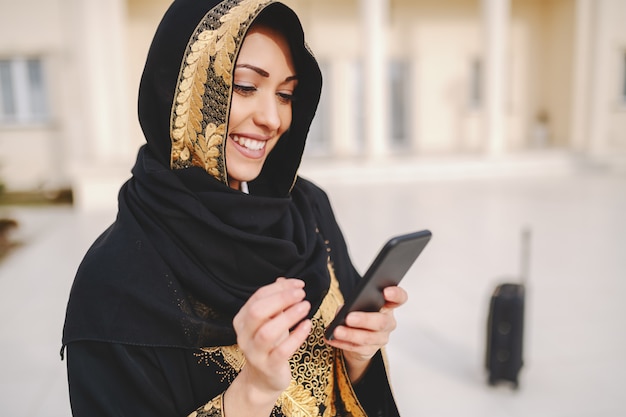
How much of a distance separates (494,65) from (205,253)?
1192 centimetres

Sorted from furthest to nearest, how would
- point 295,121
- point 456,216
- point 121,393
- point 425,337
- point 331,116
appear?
point 331,116, point 456,216, point 425,337, point 295,121, point 121,393

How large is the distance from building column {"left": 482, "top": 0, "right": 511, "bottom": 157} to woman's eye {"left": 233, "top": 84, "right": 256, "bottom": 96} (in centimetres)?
1161

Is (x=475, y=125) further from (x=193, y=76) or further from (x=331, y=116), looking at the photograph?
(x=193, y=76)

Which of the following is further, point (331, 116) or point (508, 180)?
point (331, 116)

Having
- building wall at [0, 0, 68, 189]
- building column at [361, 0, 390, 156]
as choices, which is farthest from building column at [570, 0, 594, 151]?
building wall at [0, 0, 68, 189]

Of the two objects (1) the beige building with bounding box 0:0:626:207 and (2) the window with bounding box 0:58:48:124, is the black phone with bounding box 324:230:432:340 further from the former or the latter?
(2) the window with bounding box 0:58:48:124

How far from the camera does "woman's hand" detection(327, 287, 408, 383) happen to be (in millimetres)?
1048

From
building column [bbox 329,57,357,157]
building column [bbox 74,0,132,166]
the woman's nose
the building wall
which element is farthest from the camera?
building column [bbox 329,57,357,157]

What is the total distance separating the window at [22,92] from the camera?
38.3 ft

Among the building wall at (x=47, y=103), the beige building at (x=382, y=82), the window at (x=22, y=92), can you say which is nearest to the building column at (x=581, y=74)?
the beige building at (x=382, y=82)

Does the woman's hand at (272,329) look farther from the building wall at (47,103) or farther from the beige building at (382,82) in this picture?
the building wall at (47,103)

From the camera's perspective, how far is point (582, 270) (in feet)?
16.9

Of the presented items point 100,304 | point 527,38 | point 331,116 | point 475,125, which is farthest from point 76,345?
point 527,38

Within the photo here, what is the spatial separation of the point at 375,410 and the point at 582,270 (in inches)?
179
